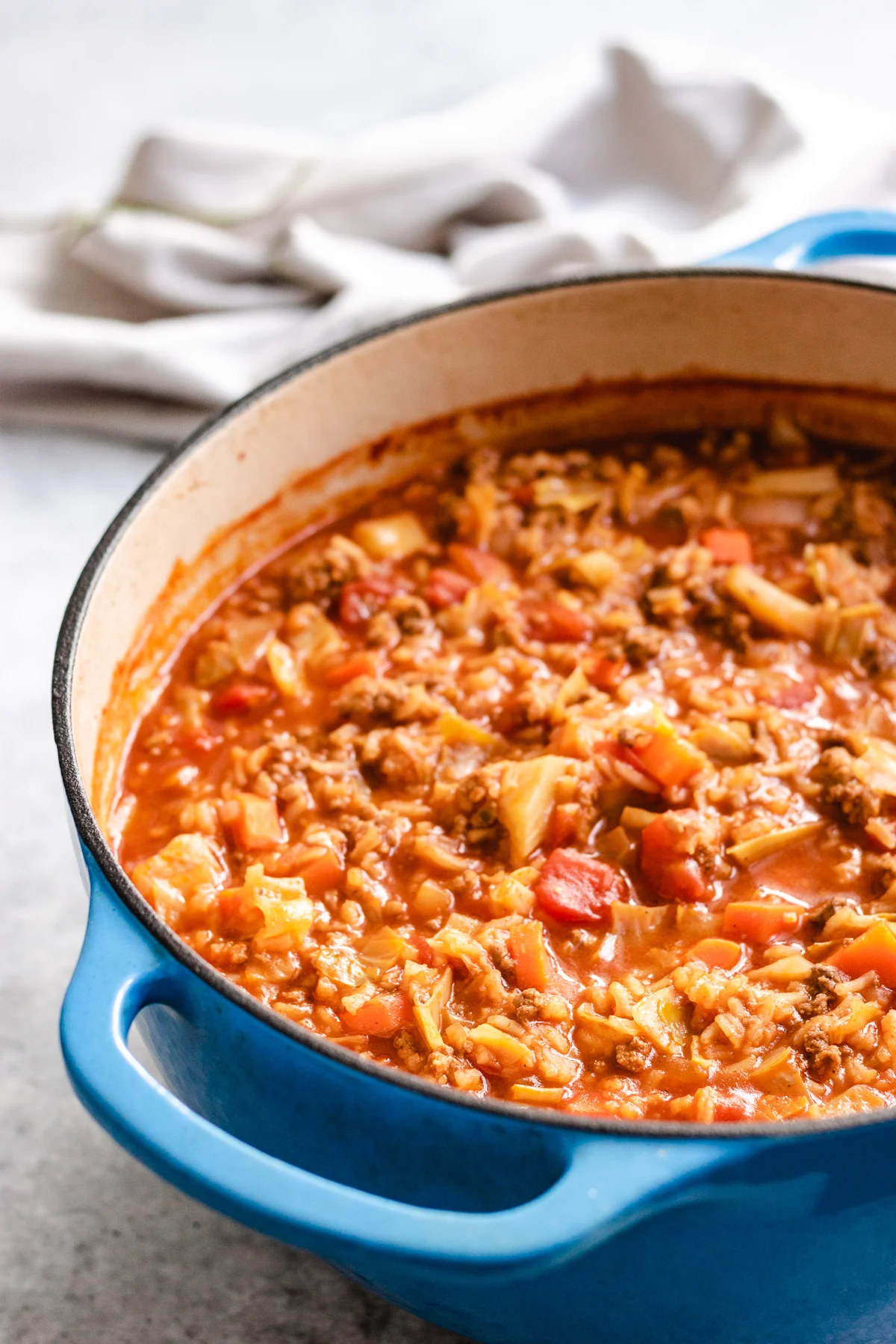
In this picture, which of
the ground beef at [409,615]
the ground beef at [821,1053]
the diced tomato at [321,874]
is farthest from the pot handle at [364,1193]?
the ground beef at [409,615]

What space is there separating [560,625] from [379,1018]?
4.13ft

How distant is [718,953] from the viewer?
119 inches

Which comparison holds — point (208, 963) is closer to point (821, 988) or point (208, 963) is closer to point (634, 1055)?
point (634, 1055)

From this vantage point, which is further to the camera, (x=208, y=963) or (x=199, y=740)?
(x=199, y=740)

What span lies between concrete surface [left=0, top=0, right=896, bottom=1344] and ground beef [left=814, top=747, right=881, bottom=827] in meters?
1.39

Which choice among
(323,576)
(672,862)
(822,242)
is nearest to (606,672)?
(672,862)

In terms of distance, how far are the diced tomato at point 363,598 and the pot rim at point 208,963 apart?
557mm

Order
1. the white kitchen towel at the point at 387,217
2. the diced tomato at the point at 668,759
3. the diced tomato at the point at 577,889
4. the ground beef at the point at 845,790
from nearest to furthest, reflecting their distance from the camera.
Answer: the diced tomato at the point at 577,889 < the ground beef at the point at 845,790 < the diced tomato at the point at 668,759 < the white kitchen towel at the point at 387,217

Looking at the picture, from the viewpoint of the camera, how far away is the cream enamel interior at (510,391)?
3.82 metres

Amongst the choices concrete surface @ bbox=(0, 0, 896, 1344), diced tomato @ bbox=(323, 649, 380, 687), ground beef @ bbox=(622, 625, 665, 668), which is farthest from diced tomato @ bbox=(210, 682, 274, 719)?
ground beef @ bbox=(622, 625, 665, 668)

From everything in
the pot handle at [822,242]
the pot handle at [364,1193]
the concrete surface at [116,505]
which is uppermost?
the pot handle at [822,242]

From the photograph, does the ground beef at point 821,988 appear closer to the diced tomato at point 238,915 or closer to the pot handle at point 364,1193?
the pot handle at point 364,1193

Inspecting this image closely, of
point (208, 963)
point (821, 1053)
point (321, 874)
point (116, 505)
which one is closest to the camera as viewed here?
point (208, 963)

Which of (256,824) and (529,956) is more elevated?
(529,956)
